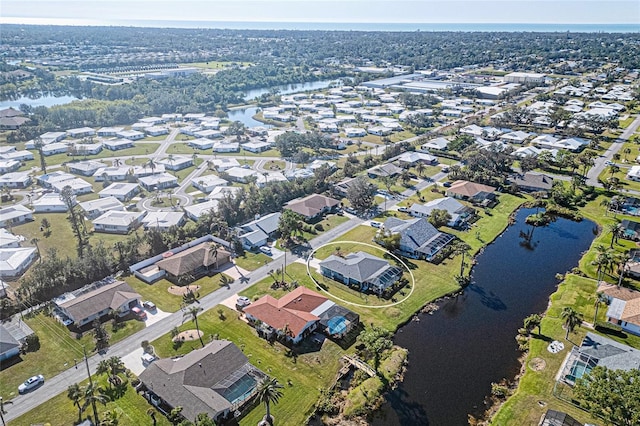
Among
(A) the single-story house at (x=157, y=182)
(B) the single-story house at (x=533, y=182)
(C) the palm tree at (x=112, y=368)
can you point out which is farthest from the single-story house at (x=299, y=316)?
(B) the single-story house at (x=533, y=182)

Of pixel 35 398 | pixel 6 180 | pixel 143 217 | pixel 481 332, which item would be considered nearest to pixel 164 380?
pixel 35 398

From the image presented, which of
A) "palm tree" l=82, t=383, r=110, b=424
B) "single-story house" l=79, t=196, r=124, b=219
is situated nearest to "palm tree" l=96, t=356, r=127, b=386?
"palm tree" l=82, t=383, r=110, b=424

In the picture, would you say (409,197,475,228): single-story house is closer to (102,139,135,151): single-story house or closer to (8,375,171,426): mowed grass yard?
(8,375,171,426): mowed grass yard

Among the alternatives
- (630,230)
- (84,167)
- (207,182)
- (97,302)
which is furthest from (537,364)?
(84,167)

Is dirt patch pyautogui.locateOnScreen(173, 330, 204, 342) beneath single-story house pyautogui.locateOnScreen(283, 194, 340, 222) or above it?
beneath

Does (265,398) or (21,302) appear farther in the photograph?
(21,302)

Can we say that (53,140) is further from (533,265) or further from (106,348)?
(533,265)

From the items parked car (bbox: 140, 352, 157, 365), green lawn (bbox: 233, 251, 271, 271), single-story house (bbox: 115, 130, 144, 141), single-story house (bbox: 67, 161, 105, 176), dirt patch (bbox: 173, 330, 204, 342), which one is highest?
single-story house (bbox: 115, 130, 144, 141)
